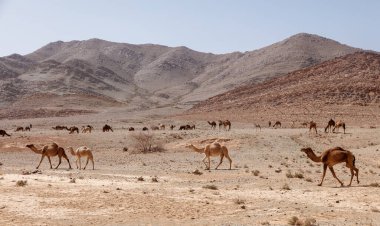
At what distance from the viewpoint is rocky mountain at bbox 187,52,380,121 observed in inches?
3214

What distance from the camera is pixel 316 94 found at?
90.3 metres

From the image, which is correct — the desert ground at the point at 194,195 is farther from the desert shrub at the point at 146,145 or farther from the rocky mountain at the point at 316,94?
the rocky mountain at the point at 316,94

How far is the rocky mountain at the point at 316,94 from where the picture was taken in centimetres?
8162

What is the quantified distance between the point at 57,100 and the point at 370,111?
97.3m

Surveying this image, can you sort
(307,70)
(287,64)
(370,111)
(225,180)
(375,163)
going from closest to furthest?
(225,180), (375,163), (370,111), (307,70), (287,64)

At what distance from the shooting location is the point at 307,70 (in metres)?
112

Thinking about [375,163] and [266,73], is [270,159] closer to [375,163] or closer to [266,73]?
[375,163]

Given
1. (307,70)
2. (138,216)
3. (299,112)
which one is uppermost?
(307,70)

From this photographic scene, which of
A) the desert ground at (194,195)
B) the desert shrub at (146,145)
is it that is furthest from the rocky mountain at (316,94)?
the desert ground at (194,195)

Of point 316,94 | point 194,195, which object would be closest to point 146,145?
point 194,195

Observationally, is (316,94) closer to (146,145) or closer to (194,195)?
(146,145)

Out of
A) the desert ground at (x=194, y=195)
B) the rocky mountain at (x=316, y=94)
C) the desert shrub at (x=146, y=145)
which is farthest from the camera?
the rocky mountain at (x=316, y=94)

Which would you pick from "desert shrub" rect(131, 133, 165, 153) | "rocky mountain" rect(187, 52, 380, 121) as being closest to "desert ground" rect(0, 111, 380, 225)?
"desert shrub" rect(131, 133, 165, 153)

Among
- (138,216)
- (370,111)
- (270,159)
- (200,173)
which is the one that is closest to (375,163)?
(270,159)
